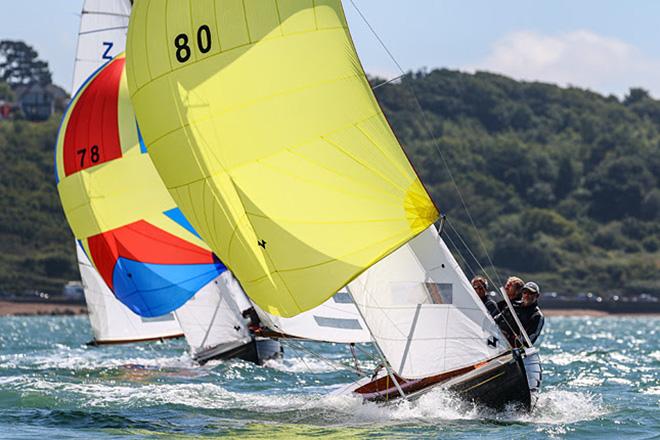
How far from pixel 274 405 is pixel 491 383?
357 cm

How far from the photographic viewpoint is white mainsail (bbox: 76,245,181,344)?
2594 centimetres

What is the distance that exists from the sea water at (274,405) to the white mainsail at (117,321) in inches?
20.4

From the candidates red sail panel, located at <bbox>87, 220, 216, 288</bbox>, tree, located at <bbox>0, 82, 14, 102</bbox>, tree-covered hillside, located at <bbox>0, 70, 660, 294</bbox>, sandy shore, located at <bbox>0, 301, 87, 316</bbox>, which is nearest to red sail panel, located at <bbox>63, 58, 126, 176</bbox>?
red sail panel, located at <bbox>87, 220, 216, 288</bbox>

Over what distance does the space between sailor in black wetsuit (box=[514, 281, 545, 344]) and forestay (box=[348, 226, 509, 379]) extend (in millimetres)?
851

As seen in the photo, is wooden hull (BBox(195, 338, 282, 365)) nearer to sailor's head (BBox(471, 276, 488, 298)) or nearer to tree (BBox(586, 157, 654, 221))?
sailor's head (BBox(471, 276, 488, 298))

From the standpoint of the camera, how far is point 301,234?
47.5 feet

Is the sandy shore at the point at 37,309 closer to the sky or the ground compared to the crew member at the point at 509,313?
closer to the sky

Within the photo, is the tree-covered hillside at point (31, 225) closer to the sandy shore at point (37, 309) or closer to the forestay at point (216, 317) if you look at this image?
the sandy shore at point (37, 309)

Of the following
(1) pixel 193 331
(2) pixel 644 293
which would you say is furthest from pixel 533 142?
(1) pixel 193 331

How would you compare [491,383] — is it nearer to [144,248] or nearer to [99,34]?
[144,248]

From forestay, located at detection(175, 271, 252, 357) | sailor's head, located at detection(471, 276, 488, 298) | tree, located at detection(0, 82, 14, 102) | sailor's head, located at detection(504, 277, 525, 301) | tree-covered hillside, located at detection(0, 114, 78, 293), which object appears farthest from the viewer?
tree, located at detection(0, 82, 14, 102)

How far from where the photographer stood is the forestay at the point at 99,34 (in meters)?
25.1

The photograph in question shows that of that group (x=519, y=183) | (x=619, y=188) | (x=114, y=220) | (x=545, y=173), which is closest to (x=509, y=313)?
(x=114, y=220)

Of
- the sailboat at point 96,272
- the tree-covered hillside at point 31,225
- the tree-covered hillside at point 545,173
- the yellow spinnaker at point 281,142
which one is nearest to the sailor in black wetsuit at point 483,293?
the yellow spinnaker at point 281,142
